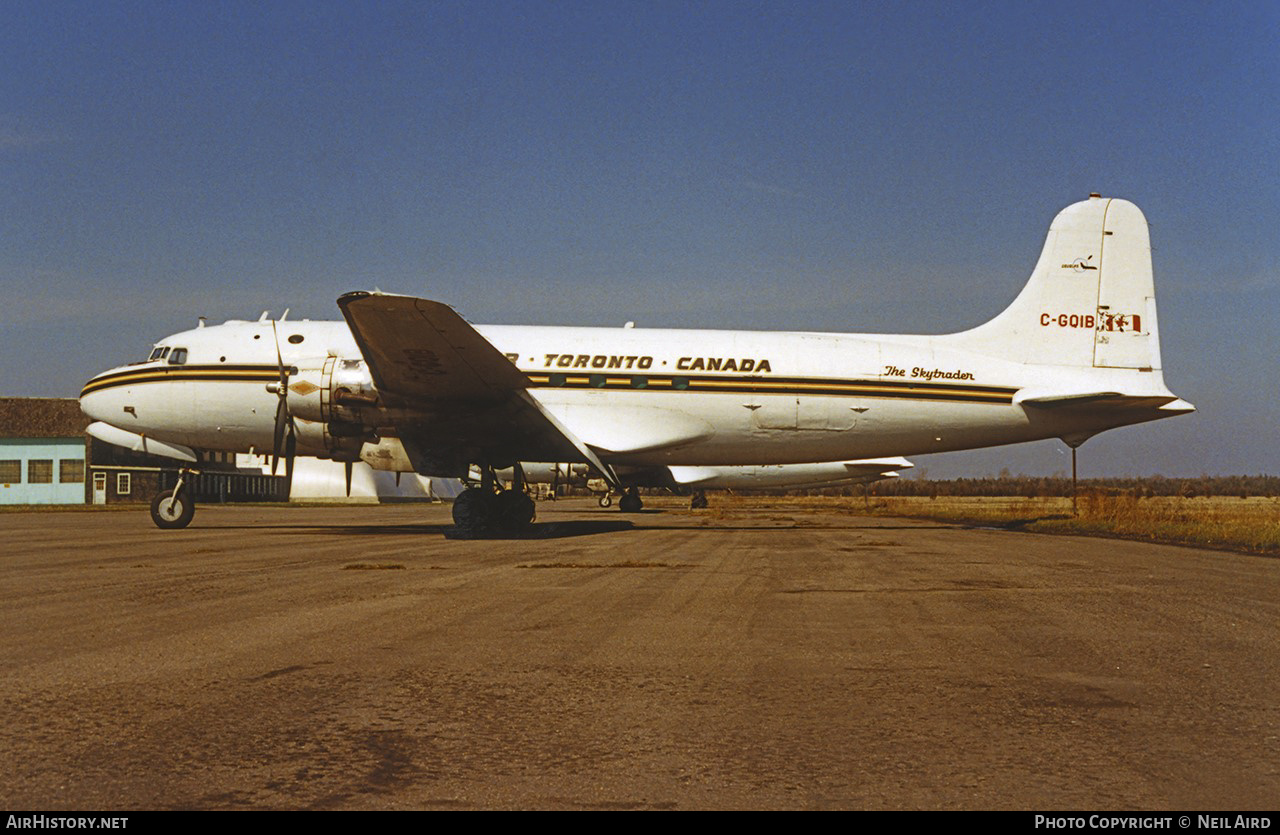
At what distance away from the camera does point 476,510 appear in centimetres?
2409

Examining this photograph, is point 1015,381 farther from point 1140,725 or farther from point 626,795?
point 626,795

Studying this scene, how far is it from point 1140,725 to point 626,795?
323 centimetres

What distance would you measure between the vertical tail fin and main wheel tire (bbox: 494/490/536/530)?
1254 centimetres

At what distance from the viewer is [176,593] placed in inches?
468

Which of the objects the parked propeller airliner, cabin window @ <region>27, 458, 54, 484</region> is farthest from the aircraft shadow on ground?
cabin window @ <region>27, 458, 54, 484</region>

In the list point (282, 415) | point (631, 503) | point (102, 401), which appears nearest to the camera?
point (282, 415)

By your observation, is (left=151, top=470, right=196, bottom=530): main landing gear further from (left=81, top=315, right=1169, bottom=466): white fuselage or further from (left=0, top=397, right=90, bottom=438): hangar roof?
(left=0, top=397, right=90, bottom=438): hangar roof

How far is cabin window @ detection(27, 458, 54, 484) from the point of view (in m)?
62.0

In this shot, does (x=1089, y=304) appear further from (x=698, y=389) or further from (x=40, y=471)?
(x=40, y=471)

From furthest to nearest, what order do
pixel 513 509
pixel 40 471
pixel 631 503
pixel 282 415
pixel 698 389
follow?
pixel 40 471 → pixel 631 503 → pixel 698 389 → pixel 513 509 → pixel 282 415

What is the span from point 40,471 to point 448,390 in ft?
170

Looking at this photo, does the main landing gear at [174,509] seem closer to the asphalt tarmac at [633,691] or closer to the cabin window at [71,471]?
the asphalt tarmac at [633,691]

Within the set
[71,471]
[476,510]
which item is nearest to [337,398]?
[476,510]
